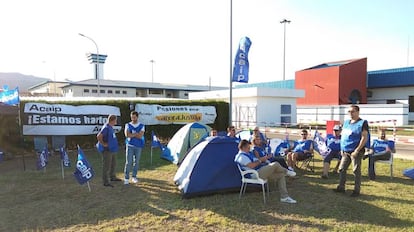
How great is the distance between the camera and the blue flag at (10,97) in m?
9.50

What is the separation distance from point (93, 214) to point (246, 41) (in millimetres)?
9139

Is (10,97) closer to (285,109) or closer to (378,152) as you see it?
(378,152)

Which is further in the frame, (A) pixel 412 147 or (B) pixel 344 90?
(B) pixel 344 90

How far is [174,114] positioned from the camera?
1526cm

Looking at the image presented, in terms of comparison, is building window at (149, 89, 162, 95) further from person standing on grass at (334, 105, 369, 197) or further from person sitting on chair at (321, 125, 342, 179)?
person standing on grass at (334, 105, 369, 197)

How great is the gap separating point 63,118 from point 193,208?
27.0 feet

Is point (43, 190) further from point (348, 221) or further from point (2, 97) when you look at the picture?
point (348, 221)

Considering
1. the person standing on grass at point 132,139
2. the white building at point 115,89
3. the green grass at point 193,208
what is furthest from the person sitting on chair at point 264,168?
the white building at point 115,89

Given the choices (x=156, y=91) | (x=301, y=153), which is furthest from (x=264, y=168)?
(x=156, y=91)

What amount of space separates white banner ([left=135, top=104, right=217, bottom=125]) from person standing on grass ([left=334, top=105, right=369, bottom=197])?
9699 millimetres

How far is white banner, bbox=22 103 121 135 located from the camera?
438 inches

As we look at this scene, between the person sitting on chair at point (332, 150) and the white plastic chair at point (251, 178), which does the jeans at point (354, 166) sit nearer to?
the person sitting on chair at point (332, 150)

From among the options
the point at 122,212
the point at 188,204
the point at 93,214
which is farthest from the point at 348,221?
the point at 93,214

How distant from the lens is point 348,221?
474 cm
